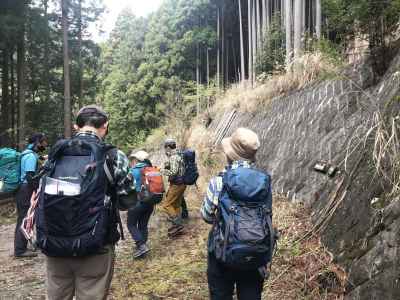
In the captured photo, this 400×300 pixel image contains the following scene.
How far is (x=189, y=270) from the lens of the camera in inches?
188

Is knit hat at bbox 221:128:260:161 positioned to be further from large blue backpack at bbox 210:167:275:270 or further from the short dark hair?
the short dark hair

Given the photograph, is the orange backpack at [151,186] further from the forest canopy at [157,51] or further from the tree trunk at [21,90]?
the tree trunk at [21,90]

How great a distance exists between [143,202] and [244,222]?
333 cm

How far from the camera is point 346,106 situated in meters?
5.63

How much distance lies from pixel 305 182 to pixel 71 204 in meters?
3.82

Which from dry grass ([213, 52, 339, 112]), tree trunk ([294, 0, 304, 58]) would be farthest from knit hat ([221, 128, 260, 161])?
tree trunk ([294, 0, 304, 58])

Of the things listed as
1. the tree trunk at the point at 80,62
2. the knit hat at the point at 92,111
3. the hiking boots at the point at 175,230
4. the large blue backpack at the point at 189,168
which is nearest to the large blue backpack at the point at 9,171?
the hiking boots at the point at 175,230

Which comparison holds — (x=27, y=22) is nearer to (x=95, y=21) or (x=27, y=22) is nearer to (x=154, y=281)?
(x=95, y=21)

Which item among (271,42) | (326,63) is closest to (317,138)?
(326,63)

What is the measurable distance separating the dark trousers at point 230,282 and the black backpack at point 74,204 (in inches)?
31.9

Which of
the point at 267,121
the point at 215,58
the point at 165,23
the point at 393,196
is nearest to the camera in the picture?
the point at 393,196

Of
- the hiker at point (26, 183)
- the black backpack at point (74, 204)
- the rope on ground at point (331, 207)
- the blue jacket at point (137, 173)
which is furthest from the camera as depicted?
the blue jacket at point (137, 173)

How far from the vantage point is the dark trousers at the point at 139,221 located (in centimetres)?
562

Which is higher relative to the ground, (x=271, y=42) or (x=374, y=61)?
(x=271, y=42)
